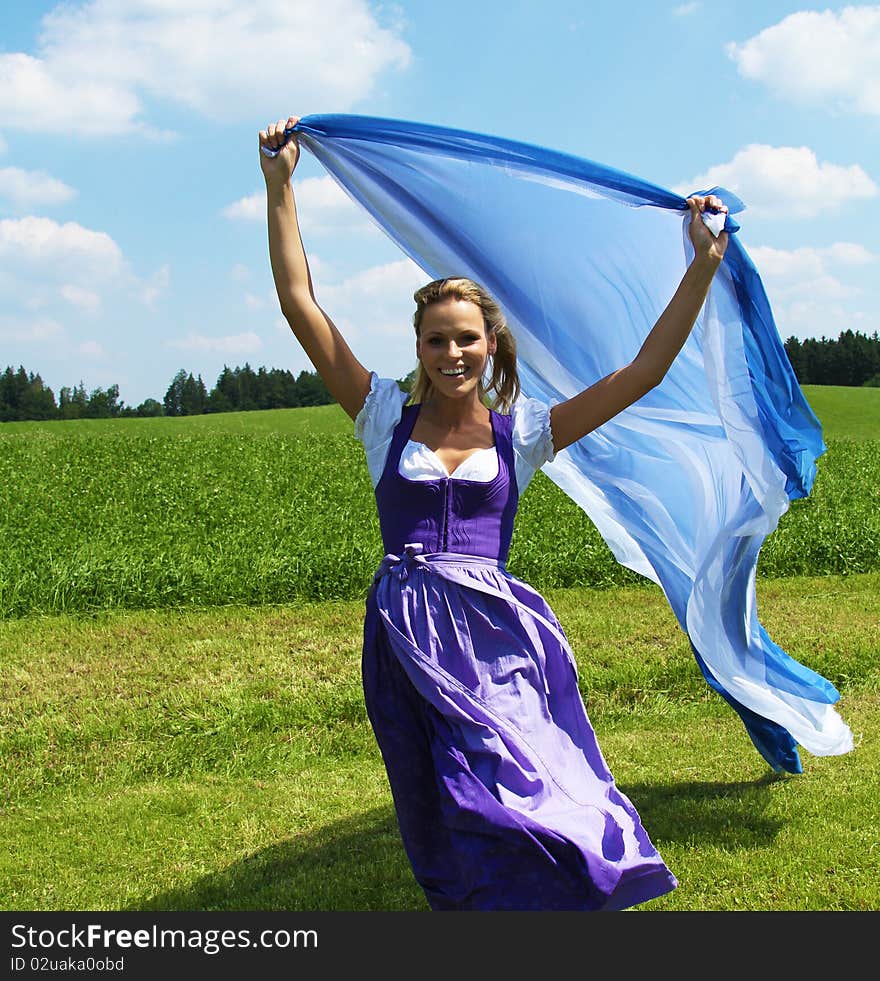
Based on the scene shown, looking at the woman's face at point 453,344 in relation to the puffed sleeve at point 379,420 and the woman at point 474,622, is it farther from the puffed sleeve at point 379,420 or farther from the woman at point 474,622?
the puffed sleeve at point 379,420

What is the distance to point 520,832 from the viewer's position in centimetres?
296

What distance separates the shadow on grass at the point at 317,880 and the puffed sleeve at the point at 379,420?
1983 millimetres

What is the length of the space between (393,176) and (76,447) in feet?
75.7

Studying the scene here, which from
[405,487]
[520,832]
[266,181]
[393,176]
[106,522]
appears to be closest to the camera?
[520,832]

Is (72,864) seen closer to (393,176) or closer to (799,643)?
(393,176)

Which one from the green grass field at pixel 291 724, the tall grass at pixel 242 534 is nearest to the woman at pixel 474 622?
the green grass field at pixel 291 724

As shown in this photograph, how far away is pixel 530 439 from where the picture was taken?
366cm

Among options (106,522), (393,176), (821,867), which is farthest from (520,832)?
A: (106,522)

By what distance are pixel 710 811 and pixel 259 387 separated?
9026 cm

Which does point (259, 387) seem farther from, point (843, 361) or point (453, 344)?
point (453, 344)

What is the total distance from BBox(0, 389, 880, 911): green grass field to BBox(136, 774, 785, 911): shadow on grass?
0.01 meters

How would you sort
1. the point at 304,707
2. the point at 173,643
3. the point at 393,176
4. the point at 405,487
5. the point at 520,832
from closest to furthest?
the point at 520,832
the point at 405,487
the point at 393,176
the point at 304,707
the point at 173,643

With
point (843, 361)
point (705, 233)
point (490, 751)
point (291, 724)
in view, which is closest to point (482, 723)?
point (490, 751)

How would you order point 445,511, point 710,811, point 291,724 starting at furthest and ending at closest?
point 291,724 < point 710,811 < point 445,511
